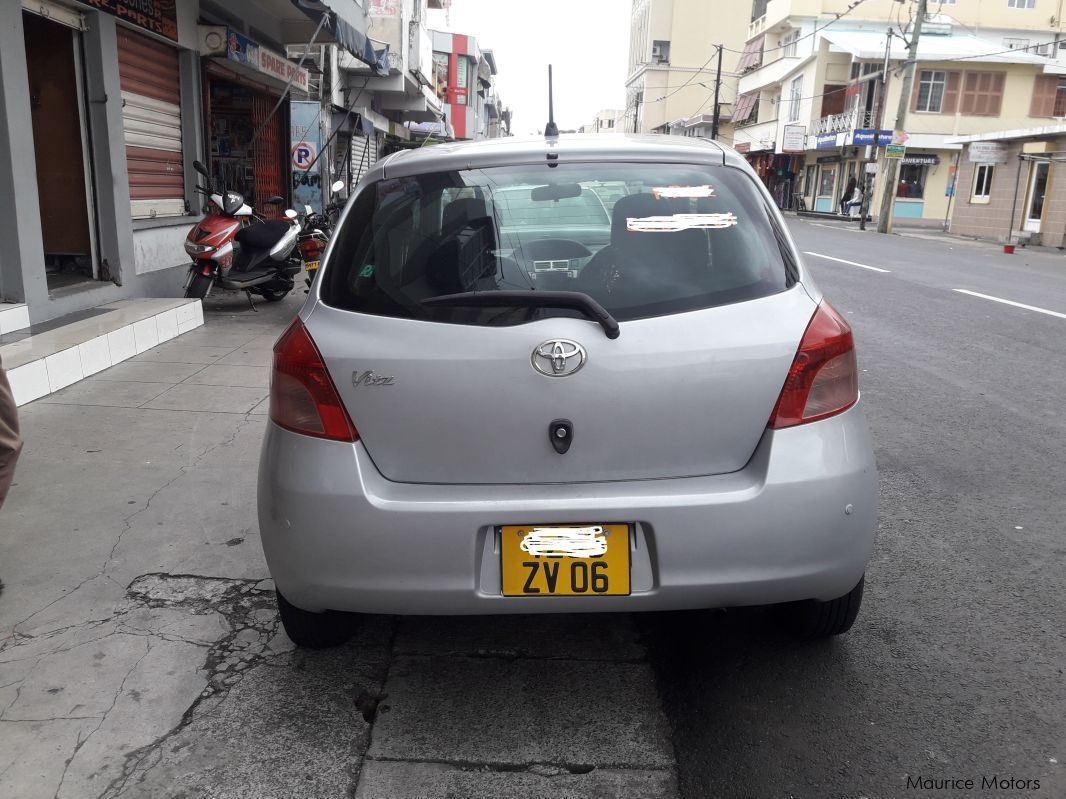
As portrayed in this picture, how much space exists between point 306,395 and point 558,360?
0.70 meters

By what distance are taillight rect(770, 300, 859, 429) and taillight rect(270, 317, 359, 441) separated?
3.77ft

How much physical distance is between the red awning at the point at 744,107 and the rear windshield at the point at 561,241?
66.3 m

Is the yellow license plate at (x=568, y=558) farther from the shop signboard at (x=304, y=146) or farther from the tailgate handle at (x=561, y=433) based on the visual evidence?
the shop signboard at (x=304, y=146)

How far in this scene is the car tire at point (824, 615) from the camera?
293 centimetres

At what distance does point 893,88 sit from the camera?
4525 centimetres

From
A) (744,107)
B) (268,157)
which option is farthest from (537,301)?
(744,107)

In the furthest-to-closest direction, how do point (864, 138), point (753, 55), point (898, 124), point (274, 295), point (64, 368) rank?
point (753, 55) < point (864, 138) < point (898, 124) < point (274, 295) < point (64, 368)

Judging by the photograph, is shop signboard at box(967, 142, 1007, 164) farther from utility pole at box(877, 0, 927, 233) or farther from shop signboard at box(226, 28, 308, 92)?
shop signboard at box(226, 28, 308, 92)

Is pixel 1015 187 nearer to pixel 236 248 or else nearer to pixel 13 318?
pixel 236 248

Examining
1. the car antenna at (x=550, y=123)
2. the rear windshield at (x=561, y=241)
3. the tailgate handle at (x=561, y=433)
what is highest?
the car antenna at (x=550, y=123)

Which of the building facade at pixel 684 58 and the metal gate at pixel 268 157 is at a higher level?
the building facade at pixel 684 58

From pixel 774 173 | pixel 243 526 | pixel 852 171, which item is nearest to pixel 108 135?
pixel 243 526

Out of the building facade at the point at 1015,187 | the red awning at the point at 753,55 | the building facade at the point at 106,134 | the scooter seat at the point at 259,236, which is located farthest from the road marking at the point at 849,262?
the red awning at the point at 753,55

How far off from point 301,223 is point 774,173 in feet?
182
